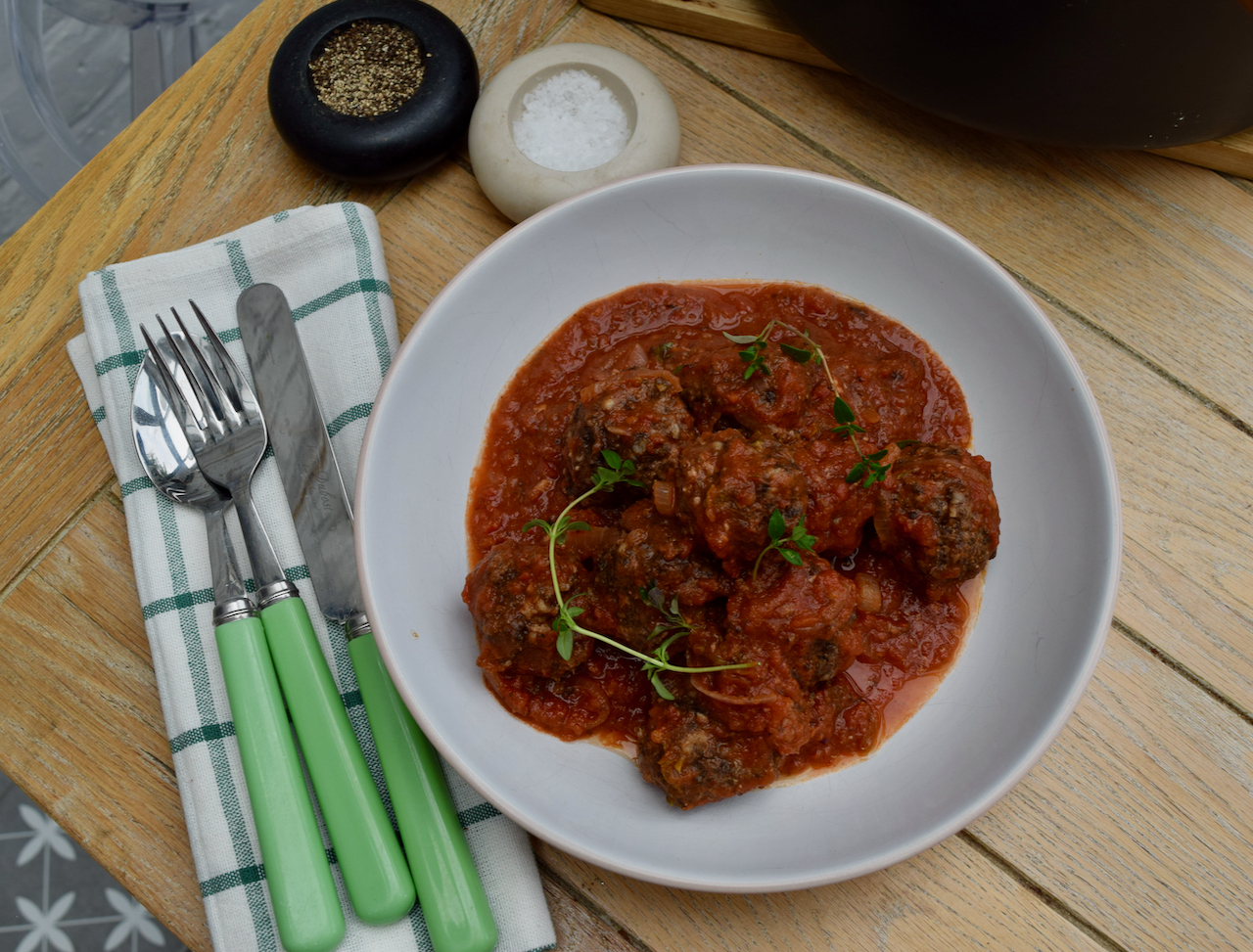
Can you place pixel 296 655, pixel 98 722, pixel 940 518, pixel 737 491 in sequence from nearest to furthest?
pixel 737 491 → pixel 940 518 → pixel 296 655 → pixel 98 722

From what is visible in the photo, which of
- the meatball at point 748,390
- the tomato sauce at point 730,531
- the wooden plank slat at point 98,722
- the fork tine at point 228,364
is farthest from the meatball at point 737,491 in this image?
the wooden plank slat at point 98,722

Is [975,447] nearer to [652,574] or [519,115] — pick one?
[652,574]

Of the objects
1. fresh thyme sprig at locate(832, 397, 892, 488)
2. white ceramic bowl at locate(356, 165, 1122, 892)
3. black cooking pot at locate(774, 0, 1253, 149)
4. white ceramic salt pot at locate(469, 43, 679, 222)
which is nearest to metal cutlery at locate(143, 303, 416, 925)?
white ceramic bowl at locate(356, 165, 1122, 892)

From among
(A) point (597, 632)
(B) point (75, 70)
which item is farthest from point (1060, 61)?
(B) point (75, 70)

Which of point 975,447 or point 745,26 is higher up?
point 745,26

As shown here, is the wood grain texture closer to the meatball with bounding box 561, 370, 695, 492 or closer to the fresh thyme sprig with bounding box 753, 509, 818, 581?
the meatball with bounding box 561, 370, 695, 492
